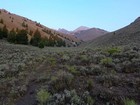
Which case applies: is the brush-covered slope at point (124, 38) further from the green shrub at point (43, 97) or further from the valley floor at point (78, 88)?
the green shrub at point (43, 97)

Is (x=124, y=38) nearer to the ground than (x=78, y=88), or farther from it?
farther from it

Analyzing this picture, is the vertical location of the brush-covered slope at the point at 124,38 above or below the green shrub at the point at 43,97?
above

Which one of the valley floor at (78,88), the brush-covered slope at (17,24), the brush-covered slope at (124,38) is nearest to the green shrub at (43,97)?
the valley floor at (78,88)

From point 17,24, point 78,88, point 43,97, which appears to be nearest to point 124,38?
point 78,88

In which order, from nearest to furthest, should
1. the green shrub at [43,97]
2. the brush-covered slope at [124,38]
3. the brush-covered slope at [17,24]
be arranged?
the green shrub at [43,97] < the brush-covered slope at [124,38] < the brush-covered slope at [17,24]

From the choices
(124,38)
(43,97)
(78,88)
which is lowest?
(43,97)

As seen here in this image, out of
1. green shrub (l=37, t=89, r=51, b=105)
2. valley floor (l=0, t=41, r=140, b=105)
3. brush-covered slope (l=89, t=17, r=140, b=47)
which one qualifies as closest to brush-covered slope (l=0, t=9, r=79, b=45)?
brush-covered slope (l=89, t=17, r=140, b=47)

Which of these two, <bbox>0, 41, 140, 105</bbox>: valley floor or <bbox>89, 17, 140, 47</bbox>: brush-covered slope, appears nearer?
<bbox>0, 41, 140, 105</bbox>: valley floor

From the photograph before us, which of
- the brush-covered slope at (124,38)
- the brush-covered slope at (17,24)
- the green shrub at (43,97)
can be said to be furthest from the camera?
the brush-covered slope at (17,24)

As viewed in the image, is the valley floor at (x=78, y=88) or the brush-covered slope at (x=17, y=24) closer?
the valley floor at (x=78, y=88)

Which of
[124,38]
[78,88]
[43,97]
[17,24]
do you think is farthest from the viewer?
[17,24]

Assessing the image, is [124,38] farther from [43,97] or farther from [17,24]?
[17,24]

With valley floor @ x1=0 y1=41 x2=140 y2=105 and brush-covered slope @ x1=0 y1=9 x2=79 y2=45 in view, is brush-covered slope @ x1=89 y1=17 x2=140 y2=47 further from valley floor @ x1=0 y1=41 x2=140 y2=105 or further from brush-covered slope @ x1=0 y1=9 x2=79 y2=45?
brush-covered slope @ x1=0 y1=9 x2=79 y2=45

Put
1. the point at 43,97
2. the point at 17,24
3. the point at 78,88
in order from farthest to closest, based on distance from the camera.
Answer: the point at 17,24
the point at 78,88
the point at 43,97
